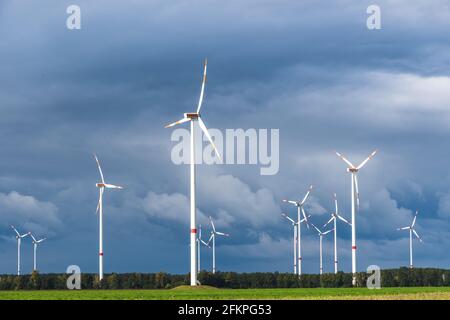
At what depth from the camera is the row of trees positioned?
17000 cm

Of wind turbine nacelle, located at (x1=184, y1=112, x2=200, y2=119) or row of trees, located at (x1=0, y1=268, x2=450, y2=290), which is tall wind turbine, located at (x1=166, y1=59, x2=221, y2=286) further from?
row of trees, located at (x1=0, y1=268, x2=450, y2=290)

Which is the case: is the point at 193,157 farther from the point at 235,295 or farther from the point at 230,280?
the point at 230,280

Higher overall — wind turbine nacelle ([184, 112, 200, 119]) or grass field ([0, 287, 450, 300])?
wind turbine nacelle ([184, 112, 200, 119])

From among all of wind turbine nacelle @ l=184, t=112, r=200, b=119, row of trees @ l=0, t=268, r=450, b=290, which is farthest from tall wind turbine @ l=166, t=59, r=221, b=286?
row of trees @ l=0, t=268, r=450, b=290

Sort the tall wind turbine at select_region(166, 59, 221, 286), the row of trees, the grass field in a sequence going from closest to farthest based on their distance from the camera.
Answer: the grass field, the tall wind turbine at select_region(166, 59, 221, 286), the row of trees


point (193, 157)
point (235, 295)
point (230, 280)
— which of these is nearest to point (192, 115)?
point (193, 157)

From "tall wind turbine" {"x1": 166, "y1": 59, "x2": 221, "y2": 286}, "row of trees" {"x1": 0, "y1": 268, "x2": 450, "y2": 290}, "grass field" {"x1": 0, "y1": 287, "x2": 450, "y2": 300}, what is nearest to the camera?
"grass field" {"x1": 0, "y1": 287, "x2": 450, "y2": 300}

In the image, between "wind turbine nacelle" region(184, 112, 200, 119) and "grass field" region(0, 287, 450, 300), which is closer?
"grass field" region(0, 287, 450, 300)

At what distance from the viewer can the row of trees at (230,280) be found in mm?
170000

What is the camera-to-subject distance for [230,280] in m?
176

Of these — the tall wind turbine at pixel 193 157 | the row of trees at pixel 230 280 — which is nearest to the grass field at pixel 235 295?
the tall wind turbine at pixel 193 157
